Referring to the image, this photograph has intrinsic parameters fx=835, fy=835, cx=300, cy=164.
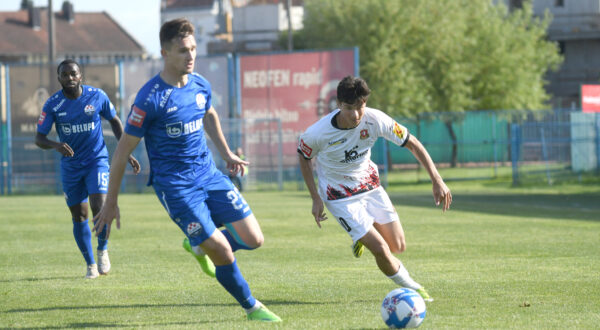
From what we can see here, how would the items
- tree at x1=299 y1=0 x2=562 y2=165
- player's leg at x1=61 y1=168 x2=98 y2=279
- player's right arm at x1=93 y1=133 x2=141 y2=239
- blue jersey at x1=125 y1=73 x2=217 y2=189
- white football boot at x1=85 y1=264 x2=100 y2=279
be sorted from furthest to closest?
tree at x1=299 y1=0 x2=562 y2=165
white football boot at x1=85 y1=264 x2=100 y2=279
player's leg at x1=61 y1=168 x2=98 y2=279
blue jersey at x1=125 y1=73 x2=217 y2=189
player's right arm at x1=93 y1=133 x2=141 y2=239

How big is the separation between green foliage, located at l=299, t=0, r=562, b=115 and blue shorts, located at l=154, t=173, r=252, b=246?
→ 3482 centimetres

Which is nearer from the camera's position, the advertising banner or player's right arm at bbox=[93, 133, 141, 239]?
player's right arm at bbox=[93, 133, 141, 239]

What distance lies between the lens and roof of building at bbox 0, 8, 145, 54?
82.4 meters

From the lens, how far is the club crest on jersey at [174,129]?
630cm

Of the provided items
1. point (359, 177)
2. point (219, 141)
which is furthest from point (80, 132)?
point (359, 177)

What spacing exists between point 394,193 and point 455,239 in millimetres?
15545

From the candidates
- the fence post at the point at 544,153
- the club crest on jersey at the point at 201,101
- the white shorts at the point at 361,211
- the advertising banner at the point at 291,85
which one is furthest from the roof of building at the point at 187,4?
the club crest on jersey at the point at 201,101

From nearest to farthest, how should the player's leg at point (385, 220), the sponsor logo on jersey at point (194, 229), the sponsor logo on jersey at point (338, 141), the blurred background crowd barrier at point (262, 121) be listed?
the sponsor logo on jersey at point (194, 229), the sponsor logo on jersey at point (338, 141), the player's leg at point (385, 220), the blurred background crowd barrier at point (262, 121)

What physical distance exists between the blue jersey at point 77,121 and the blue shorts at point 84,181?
71 millimetres

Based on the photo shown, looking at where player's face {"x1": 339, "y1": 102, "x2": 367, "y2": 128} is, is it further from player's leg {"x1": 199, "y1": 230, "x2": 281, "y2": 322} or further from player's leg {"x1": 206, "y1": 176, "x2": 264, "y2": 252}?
player's leg {"x1": 199, "y1": 230, "x2": 281, "y2": 322}

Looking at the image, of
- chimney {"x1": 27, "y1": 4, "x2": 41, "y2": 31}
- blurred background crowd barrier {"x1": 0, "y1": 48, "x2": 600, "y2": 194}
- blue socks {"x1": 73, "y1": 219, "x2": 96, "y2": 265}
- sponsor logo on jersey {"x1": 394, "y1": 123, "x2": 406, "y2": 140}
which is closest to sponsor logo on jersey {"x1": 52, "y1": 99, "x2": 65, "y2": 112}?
blue socks {"x1": 73, "y1": 219, "x2": 96, "y2": 265}

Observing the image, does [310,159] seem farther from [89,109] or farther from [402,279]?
[89,109]

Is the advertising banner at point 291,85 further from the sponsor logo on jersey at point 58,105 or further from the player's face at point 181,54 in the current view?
the player's face at point 181,54

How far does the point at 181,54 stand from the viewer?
616 centimetres
